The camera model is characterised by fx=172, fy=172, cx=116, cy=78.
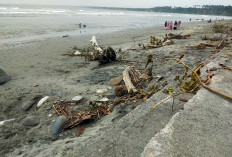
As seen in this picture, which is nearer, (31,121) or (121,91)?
(31,121)

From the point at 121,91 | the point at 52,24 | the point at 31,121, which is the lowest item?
the point at 31,121

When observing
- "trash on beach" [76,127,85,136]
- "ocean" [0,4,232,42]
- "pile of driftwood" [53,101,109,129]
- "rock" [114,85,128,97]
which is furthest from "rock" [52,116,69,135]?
"ocean" [0,4,232,42]

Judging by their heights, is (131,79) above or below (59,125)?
above

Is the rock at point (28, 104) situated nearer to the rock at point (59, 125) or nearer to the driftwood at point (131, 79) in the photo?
the rock at point (59, 125)

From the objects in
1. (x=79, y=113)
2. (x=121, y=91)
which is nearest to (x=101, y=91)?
(x=121, y=91)

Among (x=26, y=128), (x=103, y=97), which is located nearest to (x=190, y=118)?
(x=103, y=97)

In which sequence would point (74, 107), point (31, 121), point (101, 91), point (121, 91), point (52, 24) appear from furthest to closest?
1. point (52, 24)
2. point (101, 91)
3. point (121, 91)
4. point (74, 107)
5. point (31, 121)

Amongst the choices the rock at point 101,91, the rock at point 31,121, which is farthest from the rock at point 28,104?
the rock at point 101,91

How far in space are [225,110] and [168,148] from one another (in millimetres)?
960

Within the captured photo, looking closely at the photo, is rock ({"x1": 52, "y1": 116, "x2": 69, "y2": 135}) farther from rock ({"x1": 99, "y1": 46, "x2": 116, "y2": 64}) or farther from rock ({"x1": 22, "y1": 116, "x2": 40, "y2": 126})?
rock ({"x1": 99, "y1": 46, "x2": 116, "y2": 64})

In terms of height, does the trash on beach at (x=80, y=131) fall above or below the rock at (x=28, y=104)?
above

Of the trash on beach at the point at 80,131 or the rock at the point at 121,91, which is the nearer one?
the trash on beach at the point at 80,131

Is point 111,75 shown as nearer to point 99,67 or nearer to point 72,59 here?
point 99,67

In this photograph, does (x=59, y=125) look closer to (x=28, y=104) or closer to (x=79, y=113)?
(x=79, y=113)
